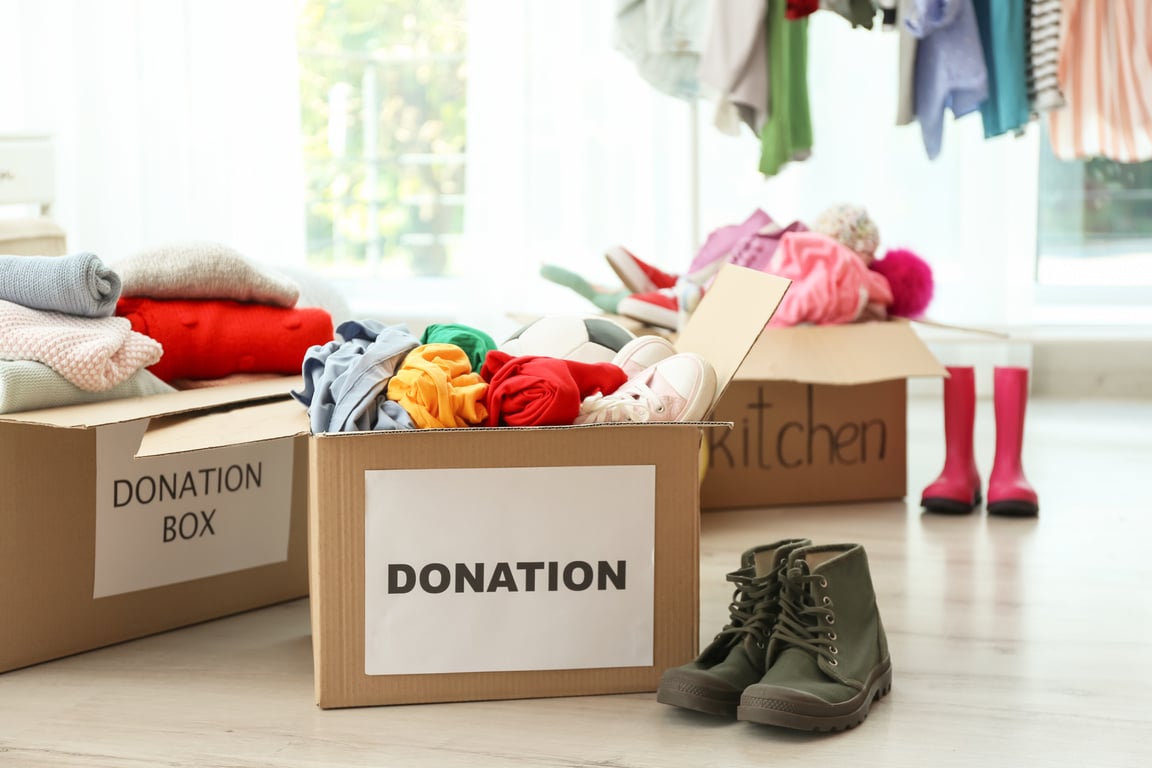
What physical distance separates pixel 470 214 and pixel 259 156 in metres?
0.63

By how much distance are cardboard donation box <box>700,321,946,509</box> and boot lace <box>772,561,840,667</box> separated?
32.9 inches

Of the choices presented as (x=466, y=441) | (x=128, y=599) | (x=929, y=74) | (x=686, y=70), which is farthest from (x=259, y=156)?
(x=466, y=441)

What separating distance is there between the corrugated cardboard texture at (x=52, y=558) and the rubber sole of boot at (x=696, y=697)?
0.63m

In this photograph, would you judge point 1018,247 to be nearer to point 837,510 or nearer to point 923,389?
point 923,389

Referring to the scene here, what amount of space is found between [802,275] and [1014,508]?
1.70ft

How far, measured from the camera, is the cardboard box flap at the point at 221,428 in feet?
3.83

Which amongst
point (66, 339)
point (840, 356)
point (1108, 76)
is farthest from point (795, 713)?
point (1108, 76)

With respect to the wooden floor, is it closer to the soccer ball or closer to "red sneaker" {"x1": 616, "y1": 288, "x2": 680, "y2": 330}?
the soccer ball

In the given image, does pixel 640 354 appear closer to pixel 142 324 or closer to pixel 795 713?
pixel 795 713

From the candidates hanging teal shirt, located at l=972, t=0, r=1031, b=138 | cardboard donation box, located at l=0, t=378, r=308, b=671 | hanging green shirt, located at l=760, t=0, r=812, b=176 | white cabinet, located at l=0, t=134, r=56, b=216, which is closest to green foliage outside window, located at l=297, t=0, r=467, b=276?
white cabinet, located at l=0, t=134, r=56, b=216

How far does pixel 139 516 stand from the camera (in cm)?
139

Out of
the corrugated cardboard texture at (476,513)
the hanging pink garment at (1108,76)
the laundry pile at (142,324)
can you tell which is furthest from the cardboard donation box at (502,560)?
the hanging pink garment at (1108,76)

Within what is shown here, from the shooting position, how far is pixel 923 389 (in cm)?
325

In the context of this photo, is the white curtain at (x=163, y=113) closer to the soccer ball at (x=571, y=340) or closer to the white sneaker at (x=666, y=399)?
the soccer ball at (x=571, y=340)
